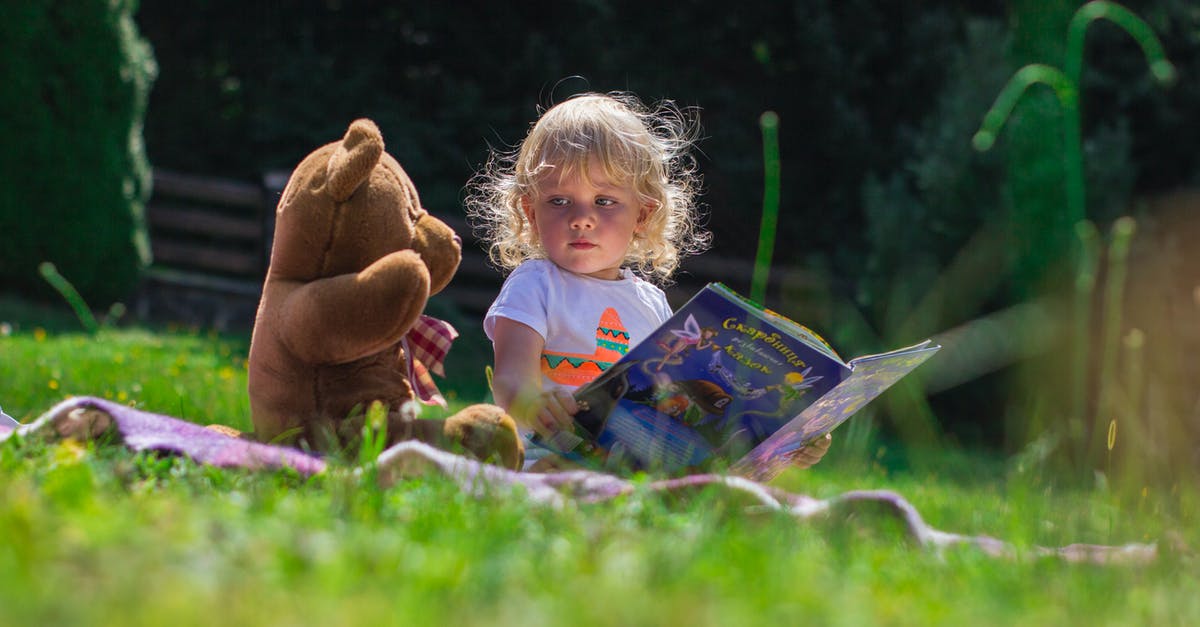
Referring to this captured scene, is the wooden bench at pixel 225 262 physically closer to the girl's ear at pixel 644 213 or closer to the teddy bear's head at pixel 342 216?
the girl's ear at pixel 644 213

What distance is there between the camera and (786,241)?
903 cm

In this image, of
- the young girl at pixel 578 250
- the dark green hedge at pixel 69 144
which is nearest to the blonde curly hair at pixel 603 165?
the young girl at pixel 578 250

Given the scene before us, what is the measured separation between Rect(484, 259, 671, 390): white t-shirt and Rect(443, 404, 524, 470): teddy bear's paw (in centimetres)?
52

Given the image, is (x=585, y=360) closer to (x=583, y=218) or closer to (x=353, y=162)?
(x=583, y=218)

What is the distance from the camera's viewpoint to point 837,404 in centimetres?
249

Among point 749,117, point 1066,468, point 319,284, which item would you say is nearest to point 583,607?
point 319,284

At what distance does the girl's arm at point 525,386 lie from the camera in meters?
2.50

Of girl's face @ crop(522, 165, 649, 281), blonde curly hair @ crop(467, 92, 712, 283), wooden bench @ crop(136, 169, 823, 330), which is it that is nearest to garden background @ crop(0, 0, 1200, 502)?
wooden bench @ crop(136, 169, 823, 330)

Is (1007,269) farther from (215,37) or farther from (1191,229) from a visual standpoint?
(215,37)

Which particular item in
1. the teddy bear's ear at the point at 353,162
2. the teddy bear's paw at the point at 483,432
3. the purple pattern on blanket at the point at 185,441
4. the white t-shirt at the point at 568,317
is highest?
the teddy bear's ear at the point at 353,162

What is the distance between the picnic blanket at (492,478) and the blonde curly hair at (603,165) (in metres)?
1.16

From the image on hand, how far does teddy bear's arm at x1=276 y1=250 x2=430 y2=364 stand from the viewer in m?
2.29

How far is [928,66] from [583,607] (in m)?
8.03

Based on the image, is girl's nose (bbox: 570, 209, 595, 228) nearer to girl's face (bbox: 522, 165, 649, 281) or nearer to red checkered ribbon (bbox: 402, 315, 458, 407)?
girl's face (bbox: 522, 165, 649, 281)
